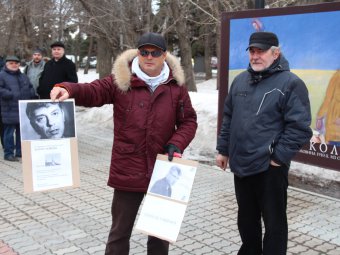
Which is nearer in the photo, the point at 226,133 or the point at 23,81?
the point at 226,133

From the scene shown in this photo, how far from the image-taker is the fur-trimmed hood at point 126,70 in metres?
2.97

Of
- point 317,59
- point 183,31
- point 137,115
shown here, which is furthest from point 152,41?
point 183,31

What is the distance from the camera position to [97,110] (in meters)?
12.4

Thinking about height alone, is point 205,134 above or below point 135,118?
below

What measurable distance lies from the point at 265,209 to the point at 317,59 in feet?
9.73

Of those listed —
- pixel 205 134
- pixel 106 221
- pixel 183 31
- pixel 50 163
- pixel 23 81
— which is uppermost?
pixel 183 31

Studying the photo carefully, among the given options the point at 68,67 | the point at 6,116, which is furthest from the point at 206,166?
the point at 6,116

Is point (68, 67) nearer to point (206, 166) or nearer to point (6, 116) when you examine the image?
point (6, 116)

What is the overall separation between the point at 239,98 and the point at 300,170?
3.58m

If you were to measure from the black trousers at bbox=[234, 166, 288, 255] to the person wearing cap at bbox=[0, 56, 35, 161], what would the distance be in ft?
16.8

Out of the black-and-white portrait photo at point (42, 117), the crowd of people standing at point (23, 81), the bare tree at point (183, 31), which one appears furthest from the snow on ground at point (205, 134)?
the black-and-white portrait photo at point (42, 117)

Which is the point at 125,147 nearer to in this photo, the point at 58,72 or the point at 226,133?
the point at 226,133

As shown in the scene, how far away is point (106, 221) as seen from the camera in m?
4.80

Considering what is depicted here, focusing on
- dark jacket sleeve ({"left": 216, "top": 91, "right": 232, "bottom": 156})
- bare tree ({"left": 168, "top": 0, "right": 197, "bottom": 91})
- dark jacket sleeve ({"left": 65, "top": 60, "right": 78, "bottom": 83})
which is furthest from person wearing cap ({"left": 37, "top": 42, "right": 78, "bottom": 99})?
bare tree ({"left": 168, "top": 0, "right": 197, "bottom": 91})
